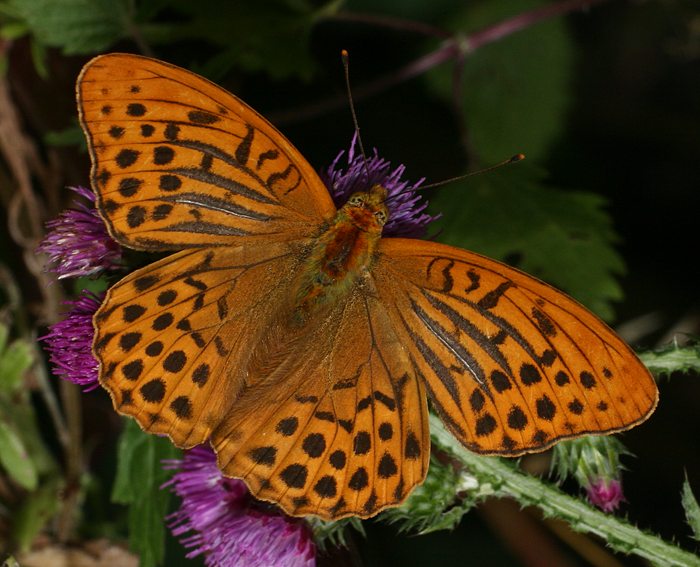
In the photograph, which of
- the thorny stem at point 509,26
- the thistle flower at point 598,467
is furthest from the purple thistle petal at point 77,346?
the thorny stem at point 509,26

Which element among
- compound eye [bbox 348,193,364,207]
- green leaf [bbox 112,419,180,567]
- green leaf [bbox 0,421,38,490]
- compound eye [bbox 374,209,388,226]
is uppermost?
compound eye [bbox 348,193,364,207]

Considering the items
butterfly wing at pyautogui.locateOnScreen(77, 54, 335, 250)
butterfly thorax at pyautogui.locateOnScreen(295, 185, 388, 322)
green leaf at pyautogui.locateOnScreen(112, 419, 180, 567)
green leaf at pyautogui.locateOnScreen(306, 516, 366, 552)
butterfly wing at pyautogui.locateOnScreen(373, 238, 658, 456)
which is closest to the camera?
butterfly wing at pyautogui.locateOnScreen(373, 238, 658, 456)

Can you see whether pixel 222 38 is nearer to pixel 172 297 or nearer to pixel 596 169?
pixel 172 297

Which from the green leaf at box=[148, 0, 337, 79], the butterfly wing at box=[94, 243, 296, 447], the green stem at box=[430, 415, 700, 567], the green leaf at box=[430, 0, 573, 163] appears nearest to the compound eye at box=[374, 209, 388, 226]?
the butterfly wing at box=[94, 243, 296, 447]

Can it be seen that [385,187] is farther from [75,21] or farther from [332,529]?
[75,21]

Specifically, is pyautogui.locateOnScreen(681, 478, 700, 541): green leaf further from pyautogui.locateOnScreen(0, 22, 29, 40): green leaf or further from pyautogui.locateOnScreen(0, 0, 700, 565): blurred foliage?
pyautogui.locateOnScreen(0, 22, 29, 40): green leaf

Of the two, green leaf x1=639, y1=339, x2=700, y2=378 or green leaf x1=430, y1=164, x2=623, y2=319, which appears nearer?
green leaf x1=639, y1=339, x2=700, y2=378

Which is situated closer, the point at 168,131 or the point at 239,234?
the point at 168,131

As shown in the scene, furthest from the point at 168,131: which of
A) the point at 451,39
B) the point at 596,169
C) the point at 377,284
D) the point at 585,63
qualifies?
the point at 585,63
